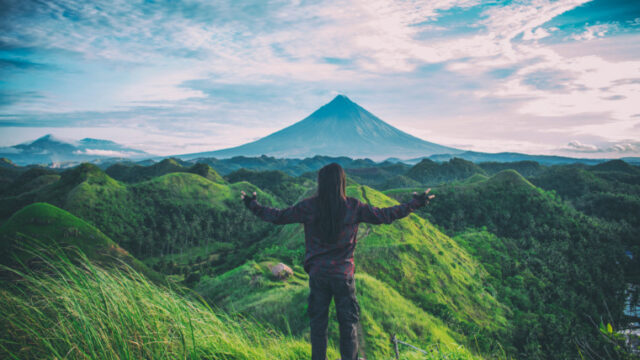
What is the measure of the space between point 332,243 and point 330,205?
1.35 ft

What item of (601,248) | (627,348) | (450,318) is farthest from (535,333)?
(601,248)

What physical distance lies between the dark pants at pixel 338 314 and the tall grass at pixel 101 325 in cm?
48

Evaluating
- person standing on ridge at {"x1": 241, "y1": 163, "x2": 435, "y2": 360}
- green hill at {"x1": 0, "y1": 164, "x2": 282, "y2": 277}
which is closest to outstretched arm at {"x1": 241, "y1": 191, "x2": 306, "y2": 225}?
person standing on ridge at {"x1": 241, "y1": 163, "x2": 435, "y2": 360}

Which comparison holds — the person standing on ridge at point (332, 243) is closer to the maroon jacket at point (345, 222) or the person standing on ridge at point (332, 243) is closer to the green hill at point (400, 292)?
the maroon jacket at point (345, 222)

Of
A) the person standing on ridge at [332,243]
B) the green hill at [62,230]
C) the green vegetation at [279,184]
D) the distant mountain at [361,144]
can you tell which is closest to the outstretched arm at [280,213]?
the person standing on ridge at [332,243]

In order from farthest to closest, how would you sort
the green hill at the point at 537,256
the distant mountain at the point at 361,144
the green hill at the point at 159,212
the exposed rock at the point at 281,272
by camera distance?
the distant mountain at the point at 361,144, the green hill at the point at 159,212, the green hill at the point at 537,256, the exposed rock at the point at 281,272

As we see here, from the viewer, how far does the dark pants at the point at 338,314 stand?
2.81 m

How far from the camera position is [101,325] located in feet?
6.60

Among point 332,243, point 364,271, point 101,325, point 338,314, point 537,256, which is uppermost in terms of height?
point 332,243

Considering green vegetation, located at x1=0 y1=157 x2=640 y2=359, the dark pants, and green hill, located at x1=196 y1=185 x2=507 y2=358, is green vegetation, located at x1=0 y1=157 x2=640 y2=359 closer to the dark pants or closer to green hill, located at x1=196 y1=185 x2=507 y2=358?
green hill, located at x1=196 y1=185 x2=507 y2=358

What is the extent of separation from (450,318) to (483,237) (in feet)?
78.9

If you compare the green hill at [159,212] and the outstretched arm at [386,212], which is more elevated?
the outstretched arm at [386,212]

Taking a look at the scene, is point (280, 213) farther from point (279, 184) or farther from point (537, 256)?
point (279, 184)

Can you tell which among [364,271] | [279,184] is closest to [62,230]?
[364,271]
